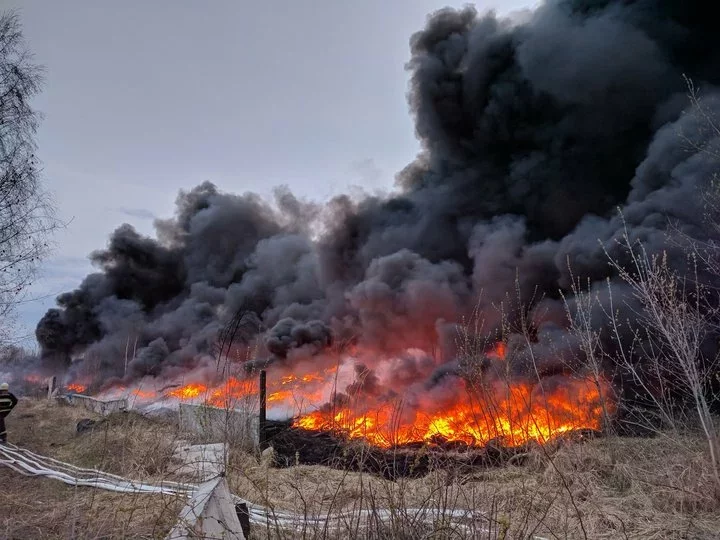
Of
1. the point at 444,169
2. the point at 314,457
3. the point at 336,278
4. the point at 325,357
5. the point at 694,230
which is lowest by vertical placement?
the point at 314,457

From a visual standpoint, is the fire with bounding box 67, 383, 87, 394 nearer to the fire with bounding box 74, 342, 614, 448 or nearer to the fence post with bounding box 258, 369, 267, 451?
the fire with bounding box 74, 342, 614, 448

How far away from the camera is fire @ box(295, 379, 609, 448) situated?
525 centimetres

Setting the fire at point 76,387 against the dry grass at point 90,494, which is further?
the fire at point 76,387

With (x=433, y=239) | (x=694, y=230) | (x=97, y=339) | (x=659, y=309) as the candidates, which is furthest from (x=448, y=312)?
(x=97, y=339)

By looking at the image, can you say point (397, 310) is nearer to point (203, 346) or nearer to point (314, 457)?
point (314, 457)

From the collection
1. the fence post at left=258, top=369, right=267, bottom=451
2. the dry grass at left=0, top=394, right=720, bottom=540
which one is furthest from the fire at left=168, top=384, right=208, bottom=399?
the dry grass at left=0, top=394, right=720, bottom=540

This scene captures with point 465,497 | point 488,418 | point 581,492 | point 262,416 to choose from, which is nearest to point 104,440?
point 465,497

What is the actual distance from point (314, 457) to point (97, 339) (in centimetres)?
4133

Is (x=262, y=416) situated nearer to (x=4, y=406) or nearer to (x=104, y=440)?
(x=104, y=440)

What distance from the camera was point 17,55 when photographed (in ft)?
35.3


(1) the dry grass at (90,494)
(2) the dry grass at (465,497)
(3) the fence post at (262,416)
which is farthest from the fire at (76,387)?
(2) the dry grass at (465,497)

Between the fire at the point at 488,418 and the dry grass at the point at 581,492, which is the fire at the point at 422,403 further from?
the dry grass at the point at 581,492

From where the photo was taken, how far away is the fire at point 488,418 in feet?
17.2

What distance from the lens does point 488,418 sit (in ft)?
28.6
